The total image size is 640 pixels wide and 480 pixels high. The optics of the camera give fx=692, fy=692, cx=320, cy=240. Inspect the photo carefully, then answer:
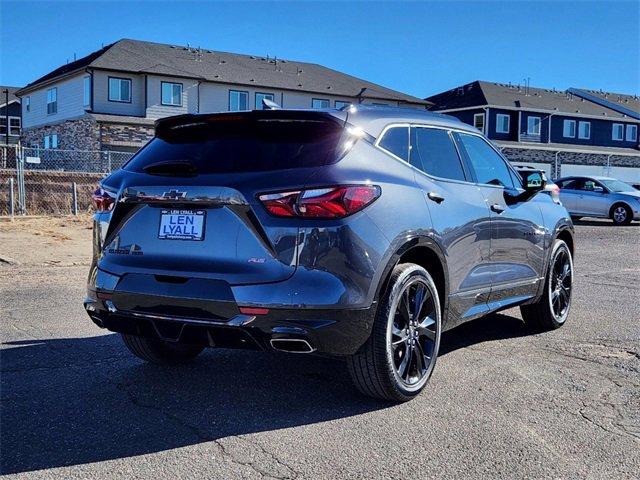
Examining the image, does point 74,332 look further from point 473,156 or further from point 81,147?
point 81,147

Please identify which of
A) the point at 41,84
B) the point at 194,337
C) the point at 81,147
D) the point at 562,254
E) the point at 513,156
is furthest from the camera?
the point at 513,156

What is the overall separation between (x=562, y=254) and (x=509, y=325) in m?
0.86

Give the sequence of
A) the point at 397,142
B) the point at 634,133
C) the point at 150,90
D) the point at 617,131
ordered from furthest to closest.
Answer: the point at 634,133 < the point at 617,131 < the point at 150,90 < the point at 397,142

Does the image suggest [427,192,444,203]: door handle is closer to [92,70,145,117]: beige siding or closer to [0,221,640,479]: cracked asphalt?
[0,221,640,479]: cracked asphalt

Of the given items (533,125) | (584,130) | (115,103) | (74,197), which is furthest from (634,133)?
(74,197)

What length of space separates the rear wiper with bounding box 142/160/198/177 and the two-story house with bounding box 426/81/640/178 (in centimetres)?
4434

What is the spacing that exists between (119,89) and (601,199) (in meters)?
25.9

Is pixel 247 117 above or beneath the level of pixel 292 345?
above

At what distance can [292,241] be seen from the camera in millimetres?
3707

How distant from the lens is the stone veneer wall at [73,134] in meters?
36.1

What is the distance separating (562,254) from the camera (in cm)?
673

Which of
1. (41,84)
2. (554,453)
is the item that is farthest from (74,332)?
(41,84)

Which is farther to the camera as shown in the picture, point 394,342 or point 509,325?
point 509,325

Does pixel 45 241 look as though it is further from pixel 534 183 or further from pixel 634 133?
pixel 634 133
